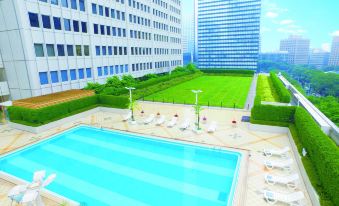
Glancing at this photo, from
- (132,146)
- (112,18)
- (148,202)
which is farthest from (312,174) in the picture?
(112,18)

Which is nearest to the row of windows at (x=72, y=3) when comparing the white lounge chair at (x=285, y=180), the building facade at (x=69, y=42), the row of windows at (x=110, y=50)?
the building facade at (x=69, y=42)

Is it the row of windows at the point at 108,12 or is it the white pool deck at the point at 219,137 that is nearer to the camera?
the white pool deck at the point at 219,137

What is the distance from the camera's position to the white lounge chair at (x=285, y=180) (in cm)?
1281

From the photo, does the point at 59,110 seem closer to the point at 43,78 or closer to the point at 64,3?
the point at 43,78

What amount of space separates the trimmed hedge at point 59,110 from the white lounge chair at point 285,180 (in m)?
19.2

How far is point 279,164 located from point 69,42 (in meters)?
32.3

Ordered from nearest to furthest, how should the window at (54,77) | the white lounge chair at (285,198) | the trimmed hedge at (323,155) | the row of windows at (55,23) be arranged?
the trimmed hedge at (323,155)
the white lounge chair at (285,198)
the row of windows at (55,23)
the window at (54,77)

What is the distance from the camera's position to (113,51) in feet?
139

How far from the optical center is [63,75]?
3262 centimetres

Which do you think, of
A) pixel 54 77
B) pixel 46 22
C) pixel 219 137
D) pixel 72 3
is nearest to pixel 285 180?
pixel 219 137

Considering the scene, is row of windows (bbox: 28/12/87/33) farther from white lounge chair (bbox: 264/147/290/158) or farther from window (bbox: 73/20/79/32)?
white lounge chair (bbox: 264/147/290/158)

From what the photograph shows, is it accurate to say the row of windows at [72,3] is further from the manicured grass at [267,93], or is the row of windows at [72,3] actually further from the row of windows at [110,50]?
the manicured grass at [267,93]

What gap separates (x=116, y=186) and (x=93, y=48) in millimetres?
29235

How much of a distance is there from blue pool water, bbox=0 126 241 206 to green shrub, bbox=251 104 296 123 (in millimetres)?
6652
